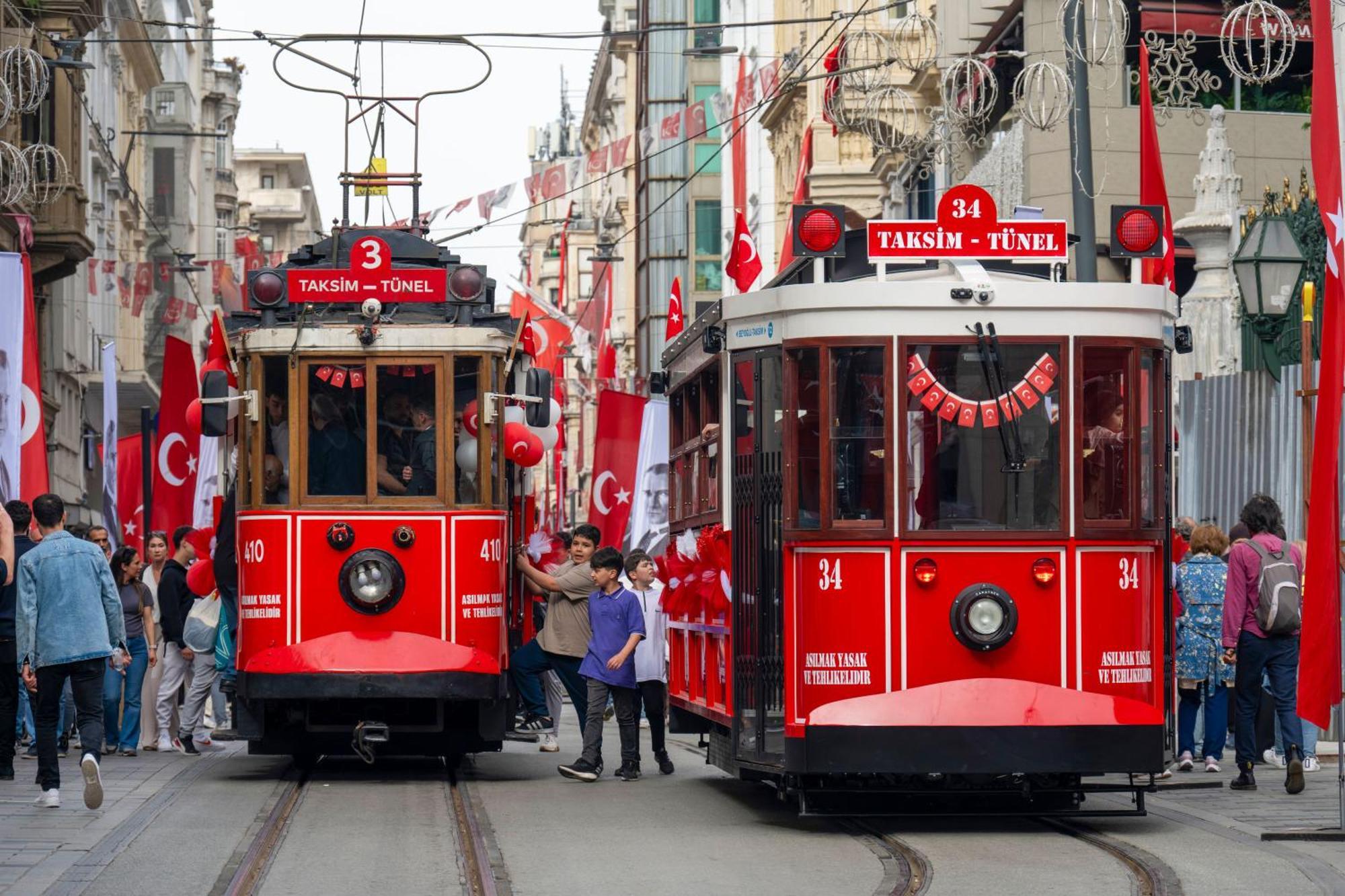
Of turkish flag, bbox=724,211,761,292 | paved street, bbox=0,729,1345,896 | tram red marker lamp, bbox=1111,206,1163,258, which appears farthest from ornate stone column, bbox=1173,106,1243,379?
tram red marker lamp, bbox=1111,206,1163,258

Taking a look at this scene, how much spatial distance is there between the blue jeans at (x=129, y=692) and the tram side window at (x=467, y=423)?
3878 millimetres

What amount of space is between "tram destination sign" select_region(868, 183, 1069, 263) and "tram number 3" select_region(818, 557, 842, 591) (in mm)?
1545

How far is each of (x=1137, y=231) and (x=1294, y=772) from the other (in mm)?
3376

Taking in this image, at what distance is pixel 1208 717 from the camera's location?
15.8 m

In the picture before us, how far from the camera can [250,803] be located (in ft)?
44.3

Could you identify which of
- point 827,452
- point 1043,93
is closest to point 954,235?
point 827,452

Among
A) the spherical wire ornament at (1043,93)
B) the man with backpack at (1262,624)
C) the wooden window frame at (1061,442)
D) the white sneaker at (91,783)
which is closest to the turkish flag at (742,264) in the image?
the spherical wire ornament at (1043,93)

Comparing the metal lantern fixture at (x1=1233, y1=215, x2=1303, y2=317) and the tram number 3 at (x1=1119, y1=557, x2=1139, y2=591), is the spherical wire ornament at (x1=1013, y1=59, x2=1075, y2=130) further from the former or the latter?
the tram number 3 at (x1=1119, y1=557, x2=1139, y2=591)

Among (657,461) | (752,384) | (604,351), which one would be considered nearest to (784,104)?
(604,351)

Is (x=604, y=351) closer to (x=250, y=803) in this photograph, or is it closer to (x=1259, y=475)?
(x=1259, y=475)

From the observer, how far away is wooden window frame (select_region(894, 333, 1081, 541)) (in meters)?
11.7

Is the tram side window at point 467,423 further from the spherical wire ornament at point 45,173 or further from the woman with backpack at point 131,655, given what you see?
the spherical wire ornament at point 45,173

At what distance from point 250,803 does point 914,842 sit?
4.23 metres

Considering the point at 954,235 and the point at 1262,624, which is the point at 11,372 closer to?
the point at 954,235
